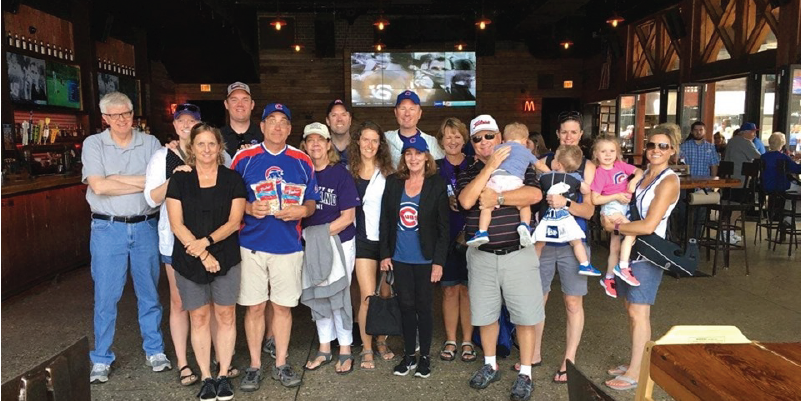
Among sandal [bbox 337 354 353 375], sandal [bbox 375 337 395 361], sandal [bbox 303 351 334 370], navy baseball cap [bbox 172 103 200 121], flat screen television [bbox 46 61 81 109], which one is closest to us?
navy baseball cap [bbox 172 103 200 121]

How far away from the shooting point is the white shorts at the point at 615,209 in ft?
11.1

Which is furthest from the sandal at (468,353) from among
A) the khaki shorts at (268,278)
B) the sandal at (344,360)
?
the khaki shorts at (268,278)

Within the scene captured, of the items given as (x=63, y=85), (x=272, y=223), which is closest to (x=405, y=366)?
(x=272, y=223)

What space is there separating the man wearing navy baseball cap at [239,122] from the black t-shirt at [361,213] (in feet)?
2.64

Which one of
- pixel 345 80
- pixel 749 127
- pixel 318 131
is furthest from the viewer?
pixel 345 80

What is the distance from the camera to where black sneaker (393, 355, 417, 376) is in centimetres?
354

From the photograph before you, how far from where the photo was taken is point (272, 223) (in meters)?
3.24

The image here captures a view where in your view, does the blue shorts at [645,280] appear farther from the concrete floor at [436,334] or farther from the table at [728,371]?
the table at [728,371]

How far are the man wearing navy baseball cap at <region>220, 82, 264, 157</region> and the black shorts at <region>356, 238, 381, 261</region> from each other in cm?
104

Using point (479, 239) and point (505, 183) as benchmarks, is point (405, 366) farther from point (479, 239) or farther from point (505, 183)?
point (505, 183)

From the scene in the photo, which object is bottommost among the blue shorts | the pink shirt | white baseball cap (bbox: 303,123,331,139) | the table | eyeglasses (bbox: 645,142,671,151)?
the blue shorts

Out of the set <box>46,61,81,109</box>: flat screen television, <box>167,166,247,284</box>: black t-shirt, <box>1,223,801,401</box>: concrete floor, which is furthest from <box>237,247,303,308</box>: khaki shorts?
<box>46,61,81,109</box>: flat screen television

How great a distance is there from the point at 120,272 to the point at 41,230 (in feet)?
9.58

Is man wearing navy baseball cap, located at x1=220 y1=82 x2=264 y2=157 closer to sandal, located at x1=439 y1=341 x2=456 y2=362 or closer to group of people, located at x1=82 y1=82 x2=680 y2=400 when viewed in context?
group of people, located at x1=82 y1=82 x2=680 y2=400
